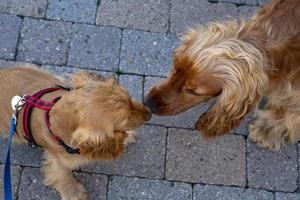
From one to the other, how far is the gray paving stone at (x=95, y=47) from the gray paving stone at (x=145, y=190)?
1149mm

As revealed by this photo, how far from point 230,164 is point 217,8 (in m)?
1.72

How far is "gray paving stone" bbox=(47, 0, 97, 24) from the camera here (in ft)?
16.4

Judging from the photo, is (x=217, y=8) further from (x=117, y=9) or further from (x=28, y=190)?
(x=28, y=190)

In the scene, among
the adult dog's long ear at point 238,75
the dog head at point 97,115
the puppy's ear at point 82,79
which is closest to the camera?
the dog head at point 97,115

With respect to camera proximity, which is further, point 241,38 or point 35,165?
point 35,165

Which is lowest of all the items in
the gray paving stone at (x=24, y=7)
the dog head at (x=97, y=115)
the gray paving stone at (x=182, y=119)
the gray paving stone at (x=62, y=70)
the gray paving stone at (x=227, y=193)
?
the gray paving stone at (x=227, y=193)

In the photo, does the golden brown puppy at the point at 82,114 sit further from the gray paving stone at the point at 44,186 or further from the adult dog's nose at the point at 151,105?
the gray paving stone at the point at 44,186

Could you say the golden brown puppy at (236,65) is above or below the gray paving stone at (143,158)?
above

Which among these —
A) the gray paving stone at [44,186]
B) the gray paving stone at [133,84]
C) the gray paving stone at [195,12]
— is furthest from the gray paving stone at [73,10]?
the gray paving stone at [44,186]

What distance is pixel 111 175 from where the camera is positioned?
4.46 m

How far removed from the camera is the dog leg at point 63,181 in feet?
13.8

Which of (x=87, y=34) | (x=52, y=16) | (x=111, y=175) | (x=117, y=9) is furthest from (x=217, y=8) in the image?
(x=111, y=175)

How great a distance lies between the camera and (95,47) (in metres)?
4.89

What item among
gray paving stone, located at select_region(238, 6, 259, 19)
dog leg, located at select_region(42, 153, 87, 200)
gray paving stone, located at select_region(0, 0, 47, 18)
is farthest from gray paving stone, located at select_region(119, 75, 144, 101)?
gray paving stone, located at select_region(238, 6, 259, 19)
